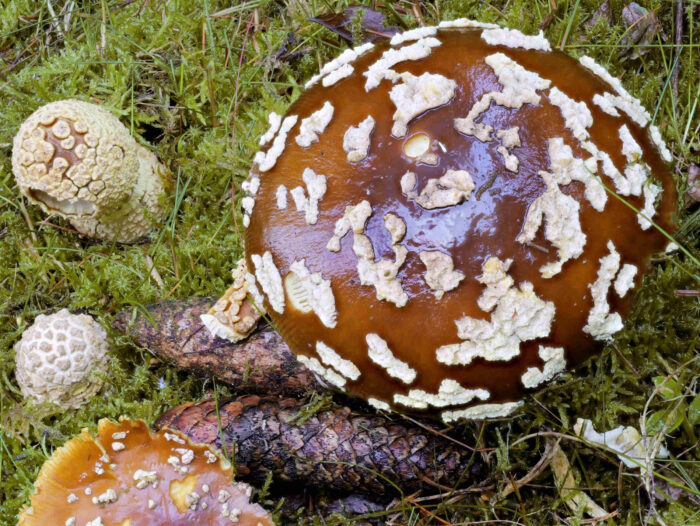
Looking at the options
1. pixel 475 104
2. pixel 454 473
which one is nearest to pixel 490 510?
pixel 454 473

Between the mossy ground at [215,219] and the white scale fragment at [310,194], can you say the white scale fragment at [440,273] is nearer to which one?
the white scale fragment at [310,194]

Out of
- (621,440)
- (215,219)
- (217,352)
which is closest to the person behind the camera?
(621,440)

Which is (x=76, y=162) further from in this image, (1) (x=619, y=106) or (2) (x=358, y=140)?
(1) (x=619, y=106)

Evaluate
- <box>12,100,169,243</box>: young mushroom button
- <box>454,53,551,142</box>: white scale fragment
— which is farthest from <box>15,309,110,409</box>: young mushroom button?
<box>454,53,551,142</box>: white scale fragment

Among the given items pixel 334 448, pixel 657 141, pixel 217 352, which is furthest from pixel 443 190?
pixel 217 352

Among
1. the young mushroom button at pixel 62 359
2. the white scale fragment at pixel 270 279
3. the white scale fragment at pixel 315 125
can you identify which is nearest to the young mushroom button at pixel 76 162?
the young mushroom button at pixel 62 359

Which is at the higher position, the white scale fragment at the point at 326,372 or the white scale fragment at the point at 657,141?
the white scale fragment at the point at 657,141

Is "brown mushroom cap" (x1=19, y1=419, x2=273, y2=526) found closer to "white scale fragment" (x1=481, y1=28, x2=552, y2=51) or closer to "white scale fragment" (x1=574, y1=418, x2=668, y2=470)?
"white scale fragment" (x1=574, y1=418, x2=668, y2=470)
